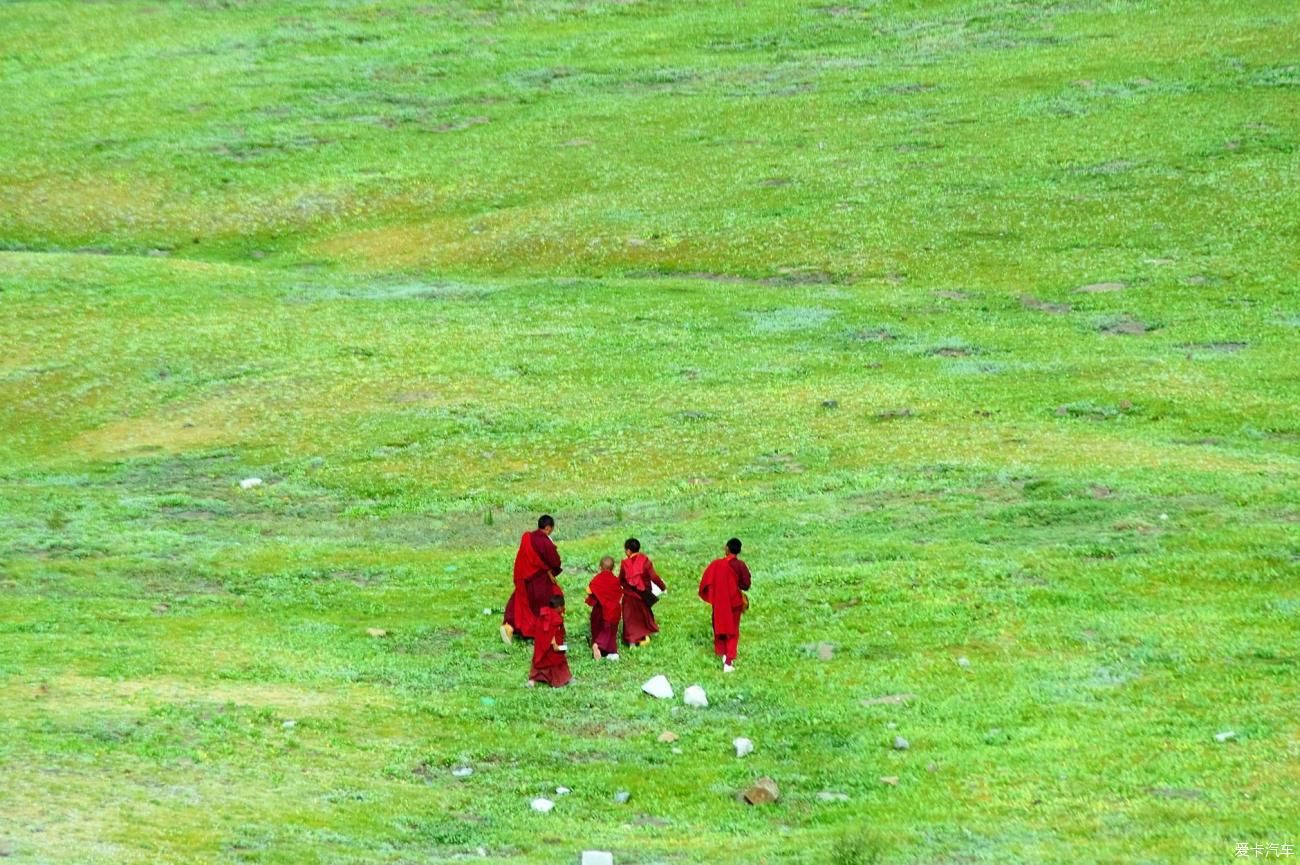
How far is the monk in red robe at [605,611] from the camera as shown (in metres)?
26.2

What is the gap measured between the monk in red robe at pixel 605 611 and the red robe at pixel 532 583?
2.42 ft

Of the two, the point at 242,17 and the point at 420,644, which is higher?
the point at 242,17

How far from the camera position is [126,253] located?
60.0 metres

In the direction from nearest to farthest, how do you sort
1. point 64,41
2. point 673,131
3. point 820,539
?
1. point 820,539
2. point 673,131
3. point 64,41

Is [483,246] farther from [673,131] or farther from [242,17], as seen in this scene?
[242,17]

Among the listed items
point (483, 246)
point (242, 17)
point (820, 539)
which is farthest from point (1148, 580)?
point (242, 17)

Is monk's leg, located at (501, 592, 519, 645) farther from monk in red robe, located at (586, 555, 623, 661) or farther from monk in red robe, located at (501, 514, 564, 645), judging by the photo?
monk in red robe, located at (586, 555, 623, 661)

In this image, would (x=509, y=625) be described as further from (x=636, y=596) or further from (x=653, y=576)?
(x=653, y=576)

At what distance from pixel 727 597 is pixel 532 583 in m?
3.34

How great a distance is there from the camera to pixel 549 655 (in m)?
24.9

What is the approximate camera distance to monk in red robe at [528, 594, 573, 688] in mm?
24763

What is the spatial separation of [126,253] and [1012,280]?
102 ft

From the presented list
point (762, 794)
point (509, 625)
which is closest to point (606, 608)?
point (509, 625)

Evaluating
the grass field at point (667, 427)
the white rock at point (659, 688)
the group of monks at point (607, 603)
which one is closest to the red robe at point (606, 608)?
the group of monks at point (607, 603)
